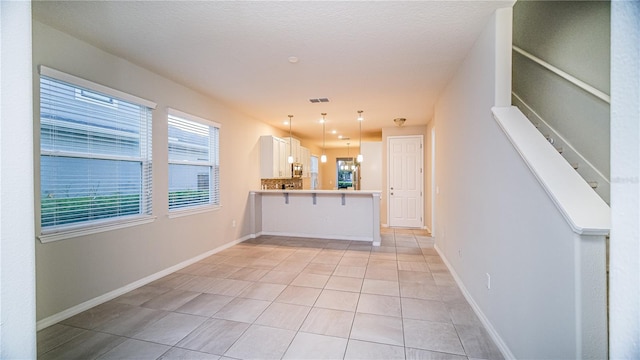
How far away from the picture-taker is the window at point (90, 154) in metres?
2.34

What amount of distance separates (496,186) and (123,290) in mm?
3861

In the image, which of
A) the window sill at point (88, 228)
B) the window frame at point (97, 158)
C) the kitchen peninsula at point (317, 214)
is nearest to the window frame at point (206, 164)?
the window frame at point (97, 158)

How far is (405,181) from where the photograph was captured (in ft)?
21.9

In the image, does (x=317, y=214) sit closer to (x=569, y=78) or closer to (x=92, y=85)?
(x=92, y=85)

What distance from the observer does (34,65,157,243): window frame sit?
225 centimetres

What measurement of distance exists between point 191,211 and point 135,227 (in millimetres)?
874

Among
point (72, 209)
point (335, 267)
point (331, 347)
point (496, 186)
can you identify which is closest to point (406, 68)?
point (496, 186)

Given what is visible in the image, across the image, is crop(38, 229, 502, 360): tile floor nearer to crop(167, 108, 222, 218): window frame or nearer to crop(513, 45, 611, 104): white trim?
crop(167, 108, 222, 218): window frame

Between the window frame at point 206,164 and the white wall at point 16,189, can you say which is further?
the window frame at point 206,164

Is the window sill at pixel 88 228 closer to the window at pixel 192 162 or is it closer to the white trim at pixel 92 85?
the window at pixel 192 162

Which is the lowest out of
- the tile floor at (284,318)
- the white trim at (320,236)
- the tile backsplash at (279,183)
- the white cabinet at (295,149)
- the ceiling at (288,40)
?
the tile floor at (284,318)

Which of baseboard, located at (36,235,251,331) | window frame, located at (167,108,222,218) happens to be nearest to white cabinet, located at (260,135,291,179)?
window frame, located at (167,108,222,218)

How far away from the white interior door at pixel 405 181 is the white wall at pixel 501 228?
3.13 meters

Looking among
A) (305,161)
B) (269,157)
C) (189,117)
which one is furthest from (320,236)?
(189,117)
